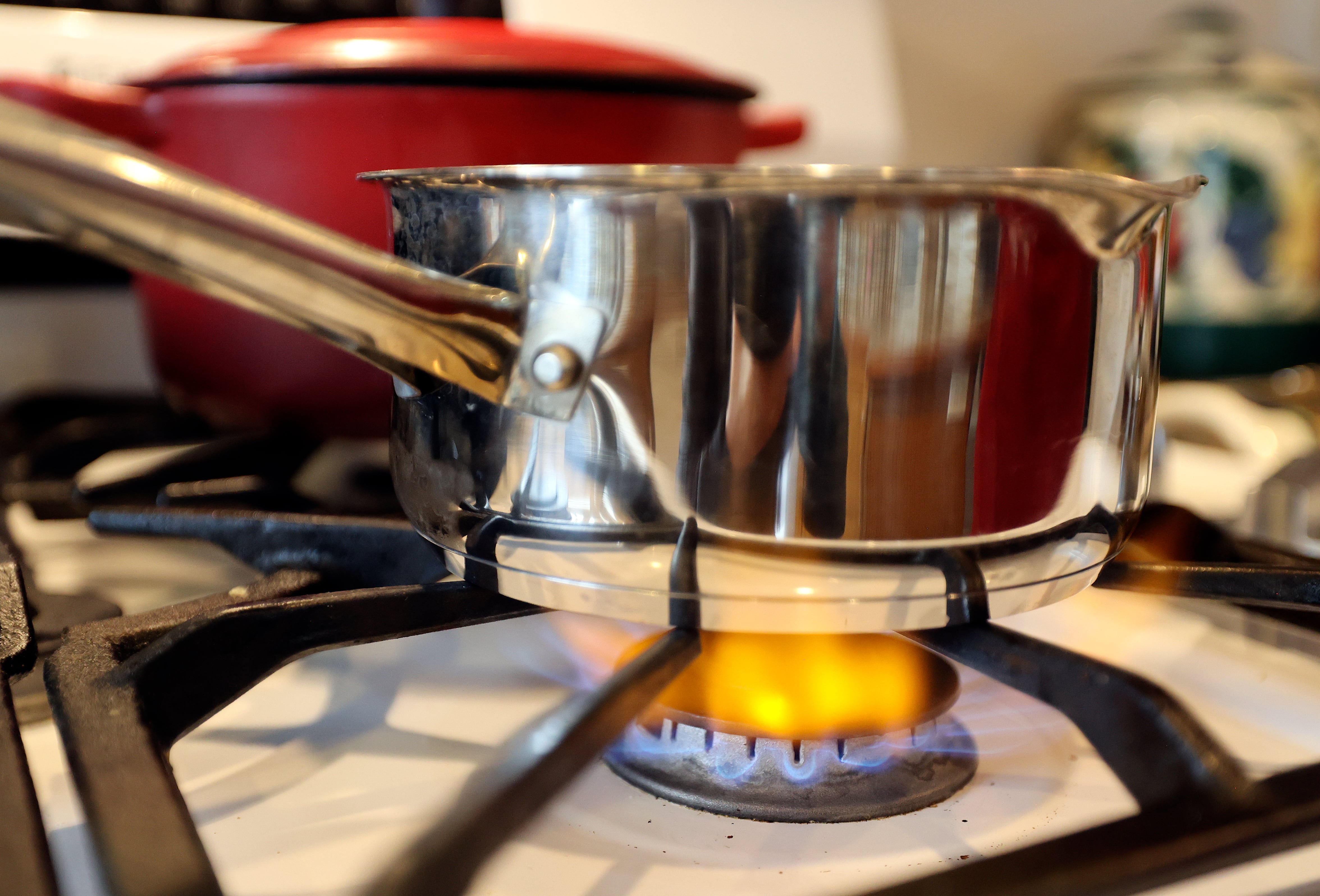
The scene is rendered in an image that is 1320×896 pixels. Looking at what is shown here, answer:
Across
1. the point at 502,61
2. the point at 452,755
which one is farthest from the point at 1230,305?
the point at 452,755

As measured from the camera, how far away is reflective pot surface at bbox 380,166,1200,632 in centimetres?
24

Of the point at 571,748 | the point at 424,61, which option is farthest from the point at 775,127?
the point at 571,748

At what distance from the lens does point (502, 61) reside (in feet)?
1.38

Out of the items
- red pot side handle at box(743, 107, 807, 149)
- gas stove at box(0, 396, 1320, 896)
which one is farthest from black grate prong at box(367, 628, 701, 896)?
red pot side handle at box(743, 107, 807, 149)

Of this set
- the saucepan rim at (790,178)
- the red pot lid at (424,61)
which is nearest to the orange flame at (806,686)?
the saucepan rim at (790,178)

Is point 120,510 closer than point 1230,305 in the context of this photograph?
Yes

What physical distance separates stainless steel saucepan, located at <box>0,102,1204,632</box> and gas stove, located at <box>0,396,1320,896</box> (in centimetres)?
3

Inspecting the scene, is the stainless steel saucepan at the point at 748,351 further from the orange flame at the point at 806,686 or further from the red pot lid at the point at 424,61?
the red pot lid at the point at 424,61

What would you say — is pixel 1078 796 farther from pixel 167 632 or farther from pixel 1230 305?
pixel 1230 305

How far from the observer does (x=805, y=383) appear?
0.24m

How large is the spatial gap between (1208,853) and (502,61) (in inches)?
13.8

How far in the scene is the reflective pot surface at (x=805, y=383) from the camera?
A: 24 cm

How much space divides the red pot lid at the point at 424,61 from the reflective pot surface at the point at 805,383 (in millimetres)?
173

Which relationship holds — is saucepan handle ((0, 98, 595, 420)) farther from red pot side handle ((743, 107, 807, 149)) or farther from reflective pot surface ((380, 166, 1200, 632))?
red pot side handle ((743, 107, 807, 149))
